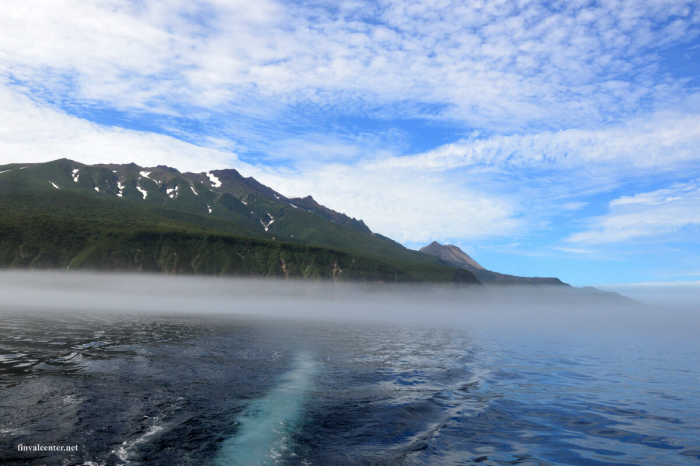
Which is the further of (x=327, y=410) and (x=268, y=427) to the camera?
(x=327, y=410)

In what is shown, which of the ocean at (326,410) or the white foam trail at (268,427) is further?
the ocean at (326,410)

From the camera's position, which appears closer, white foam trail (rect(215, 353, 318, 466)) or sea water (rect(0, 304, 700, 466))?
white foam trail (rect(215, 353, 318, 466))

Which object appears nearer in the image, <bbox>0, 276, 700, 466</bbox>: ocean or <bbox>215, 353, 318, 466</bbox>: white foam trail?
<bbox>215, 353, 318, 466</bbox>: white foam trail

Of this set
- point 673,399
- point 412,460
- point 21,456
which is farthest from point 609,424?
point 21,456

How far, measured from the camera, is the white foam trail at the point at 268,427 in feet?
51.4

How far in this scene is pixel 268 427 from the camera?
766 inches

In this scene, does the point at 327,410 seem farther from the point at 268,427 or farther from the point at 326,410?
the point at 268,427

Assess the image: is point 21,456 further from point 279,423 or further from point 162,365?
point 162,365

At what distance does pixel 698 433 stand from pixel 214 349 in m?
41.6

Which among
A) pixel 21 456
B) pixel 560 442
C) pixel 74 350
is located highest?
pixel 560 442

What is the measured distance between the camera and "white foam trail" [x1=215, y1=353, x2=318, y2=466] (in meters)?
15.7

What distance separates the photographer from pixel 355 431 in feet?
63.4

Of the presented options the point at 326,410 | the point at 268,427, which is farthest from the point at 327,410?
the point at 268,427

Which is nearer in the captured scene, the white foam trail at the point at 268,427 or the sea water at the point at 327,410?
the white foam trail at the point at 268,427
